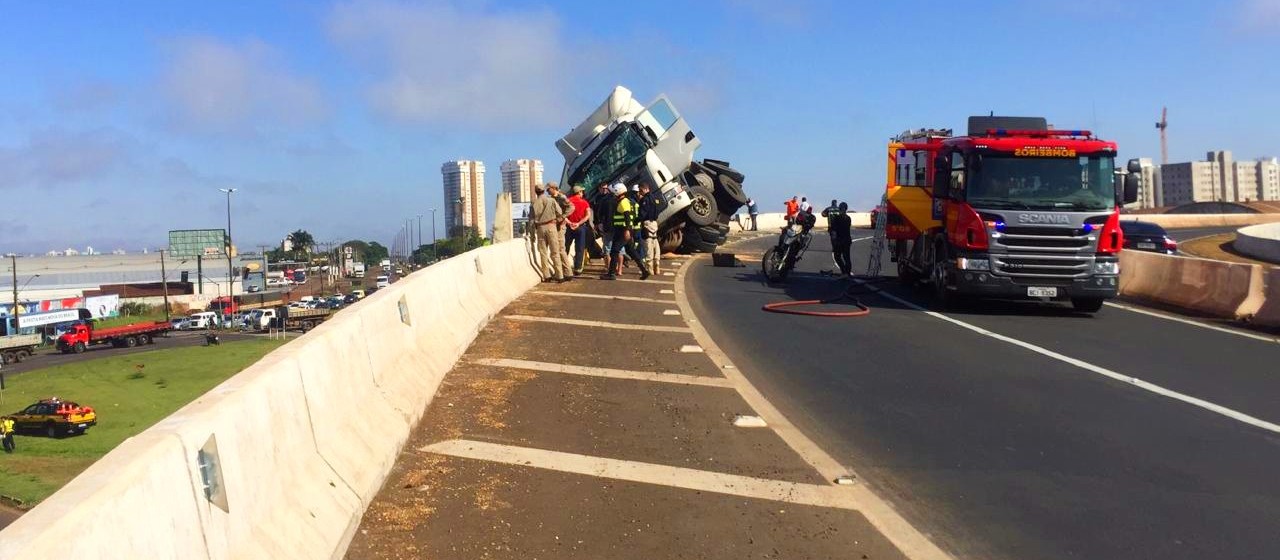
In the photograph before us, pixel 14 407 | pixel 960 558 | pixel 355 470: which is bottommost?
pixel 14 407

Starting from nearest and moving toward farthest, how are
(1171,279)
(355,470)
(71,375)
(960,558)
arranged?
(960,558) < (355,470) < (1171,279) < (71,375)

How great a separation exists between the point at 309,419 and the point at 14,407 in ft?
108

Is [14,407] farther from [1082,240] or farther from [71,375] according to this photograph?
[1082,240]

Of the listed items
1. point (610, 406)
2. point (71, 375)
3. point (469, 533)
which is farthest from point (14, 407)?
point (469, 533)

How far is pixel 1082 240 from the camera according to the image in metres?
14.8

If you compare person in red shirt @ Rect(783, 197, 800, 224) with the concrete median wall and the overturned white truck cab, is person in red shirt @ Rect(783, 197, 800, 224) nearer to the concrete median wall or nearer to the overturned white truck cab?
the overturned white truck cab

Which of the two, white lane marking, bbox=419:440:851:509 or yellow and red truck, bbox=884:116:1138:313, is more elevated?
yellow and red truck, bbox=884:116:1138:313

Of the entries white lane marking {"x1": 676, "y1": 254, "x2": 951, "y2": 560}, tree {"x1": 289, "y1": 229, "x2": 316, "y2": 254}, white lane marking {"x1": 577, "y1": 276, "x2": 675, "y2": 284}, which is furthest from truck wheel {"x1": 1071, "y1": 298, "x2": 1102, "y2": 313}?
tree {"x1": 289, "y1": 229, "x2": 316, "y2": 254}

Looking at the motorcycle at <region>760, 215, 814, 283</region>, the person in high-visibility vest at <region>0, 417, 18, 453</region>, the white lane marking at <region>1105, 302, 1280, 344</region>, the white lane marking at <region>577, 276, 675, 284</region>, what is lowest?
the person in high-visibility vest at <region>0, 417, 18, 453</region>

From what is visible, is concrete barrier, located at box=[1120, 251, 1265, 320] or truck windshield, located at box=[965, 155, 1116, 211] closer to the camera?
truck windshield, located at box=[965, 155, 1116, 211]

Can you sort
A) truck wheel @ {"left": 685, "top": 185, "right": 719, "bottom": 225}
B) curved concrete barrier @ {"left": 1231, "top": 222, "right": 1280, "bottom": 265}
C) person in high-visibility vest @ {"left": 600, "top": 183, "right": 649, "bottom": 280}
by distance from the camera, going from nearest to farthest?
person in high-visibility vest @ {"left": 600, "top": 183, "right": 649, "bottom": 280} < truck wheel @ {"left": 685, "top": 185, "right": 719, "bottom": 225} < curved concrete barrier @ {"left": 1231, "top": 222, "right": 1280, "bottom": 265}

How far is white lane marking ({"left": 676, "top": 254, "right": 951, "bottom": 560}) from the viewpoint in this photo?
534 cm

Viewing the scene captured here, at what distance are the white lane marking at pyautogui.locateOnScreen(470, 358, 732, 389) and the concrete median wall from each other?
1.52m

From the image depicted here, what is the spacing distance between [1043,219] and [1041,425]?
7.68 meters
